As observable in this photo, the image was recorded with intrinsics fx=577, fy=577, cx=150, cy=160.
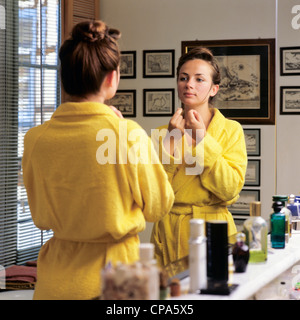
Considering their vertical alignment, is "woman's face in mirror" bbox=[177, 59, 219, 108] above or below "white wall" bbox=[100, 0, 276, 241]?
below

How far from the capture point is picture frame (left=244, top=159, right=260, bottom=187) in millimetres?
3482

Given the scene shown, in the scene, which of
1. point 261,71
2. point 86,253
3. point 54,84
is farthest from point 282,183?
point 86,253

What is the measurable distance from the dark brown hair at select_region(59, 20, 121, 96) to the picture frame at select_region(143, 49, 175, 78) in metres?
2.34

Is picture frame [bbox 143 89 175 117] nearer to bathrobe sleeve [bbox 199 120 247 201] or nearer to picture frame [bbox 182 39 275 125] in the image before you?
picture frame [bbox 182 39 275 125]

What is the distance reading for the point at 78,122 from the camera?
1.36 meters

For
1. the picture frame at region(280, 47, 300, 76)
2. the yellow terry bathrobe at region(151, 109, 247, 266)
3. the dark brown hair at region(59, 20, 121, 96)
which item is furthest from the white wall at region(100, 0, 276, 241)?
the dark brown hair at region(59, 20, 121, 96)

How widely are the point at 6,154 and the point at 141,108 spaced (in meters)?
0.97

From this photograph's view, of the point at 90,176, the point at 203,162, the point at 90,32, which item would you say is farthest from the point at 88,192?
the point at 203,162

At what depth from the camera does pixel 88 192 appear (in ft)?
4.33

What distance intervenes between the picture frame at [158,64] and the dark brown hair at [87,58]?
2.34 metres

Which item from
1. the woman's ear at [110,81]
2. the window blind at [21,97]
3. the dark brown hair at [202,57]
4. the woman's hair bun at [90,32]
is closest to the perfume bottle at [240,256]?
the woman's ear at [110,81]

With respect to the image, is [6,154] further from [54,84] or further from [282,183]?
[282,183]

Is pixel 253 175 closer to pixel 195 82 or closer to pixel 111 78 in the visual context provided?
pixel 195 82

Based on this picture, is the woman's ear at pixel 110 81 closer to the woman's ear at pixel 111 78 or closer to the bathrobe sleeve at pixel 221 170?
the woman's ear at pixel 111 78
